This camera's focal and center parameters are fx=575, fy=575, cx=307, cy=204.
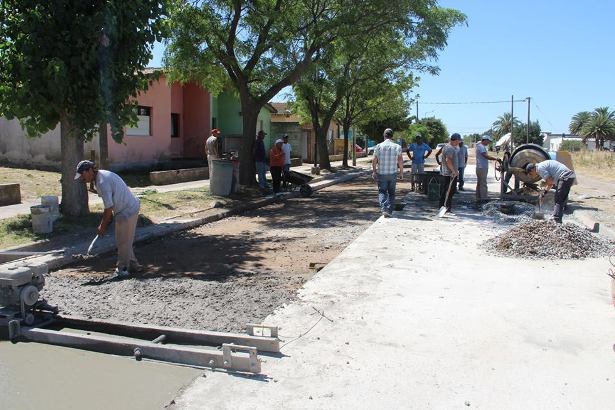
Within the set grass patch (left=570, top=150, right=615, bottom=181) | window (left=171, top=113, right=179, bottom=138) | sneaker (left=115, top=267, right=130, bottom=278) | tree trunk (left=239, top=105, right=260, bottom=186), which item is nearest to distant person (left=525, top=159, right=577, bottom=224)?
sneaker (left=115, top=267, right=130, bottom=278)

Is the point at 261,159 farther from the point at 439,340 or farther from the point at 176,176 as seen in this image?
the point at 439,340

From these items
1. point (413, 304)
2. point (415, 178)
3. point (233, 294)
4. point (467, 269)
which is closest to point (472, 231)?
point (467, 269)

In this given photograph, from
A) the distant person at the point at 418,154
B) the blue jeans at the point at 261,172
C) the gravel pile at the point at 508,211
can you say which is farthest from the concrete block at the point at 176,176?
the gravel pile at the point at 508,211

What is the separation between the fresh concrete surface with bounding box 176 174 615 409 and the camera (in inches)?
153

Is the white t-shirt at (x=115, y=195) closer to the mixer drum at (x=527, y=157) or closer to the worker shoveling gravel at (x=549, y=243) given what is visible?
the worker shoveling gravel at (x=549, y=243)

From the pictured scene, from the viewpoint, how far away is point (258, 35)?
17.9 metres

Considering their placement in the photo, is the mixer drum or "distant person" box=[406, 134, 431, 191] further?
"distant person" box=[406, 134, 431, 191]

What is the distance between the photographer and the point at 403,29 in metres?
18.2

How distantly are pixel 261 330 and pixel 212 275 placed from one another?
2.60 m

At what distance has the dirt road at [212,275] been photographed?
570 cm

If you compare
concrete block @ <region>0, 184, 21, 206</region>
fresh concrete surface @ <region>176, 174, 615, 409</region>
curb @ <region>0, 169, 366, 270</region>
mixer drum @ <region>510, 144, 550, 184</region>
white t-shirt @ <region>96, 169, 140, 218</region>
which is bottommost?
fresh concrete surface @ <region>176, 174, 615, 409</region>

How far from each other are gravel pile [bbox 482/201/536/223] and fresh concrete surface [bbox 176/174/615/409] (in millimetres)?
4023

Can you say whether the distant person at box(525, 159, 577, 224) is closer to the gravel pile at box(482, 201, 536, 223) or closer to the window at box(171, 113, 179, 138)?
the gravel pile at box(482, 201, 536, 223)

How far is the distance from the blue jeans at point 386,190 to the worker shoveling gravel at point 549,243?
3.35m
